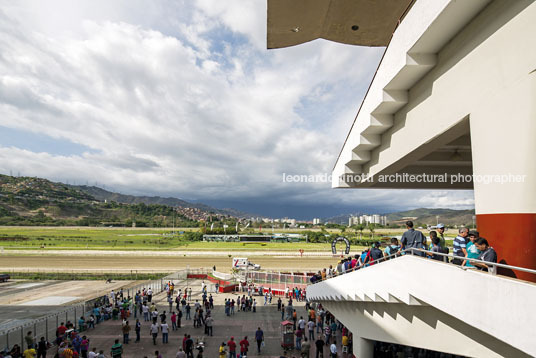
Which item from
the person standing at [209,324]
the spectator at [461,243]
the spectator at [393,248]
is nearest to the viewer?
the spectator at [461,243]

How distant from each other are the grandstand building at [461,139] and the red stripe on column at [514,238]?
2cm

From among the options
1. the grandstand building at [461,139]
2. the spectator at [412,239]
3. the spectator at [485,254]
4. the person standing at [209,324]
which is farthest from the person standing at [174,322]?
the spectator at [485,254]

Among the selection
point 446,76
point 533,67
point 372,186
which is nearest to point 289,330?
point 372,186

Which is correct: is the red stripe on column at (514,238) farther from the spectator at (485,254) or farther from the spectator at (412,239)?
the spectator at (412,239)

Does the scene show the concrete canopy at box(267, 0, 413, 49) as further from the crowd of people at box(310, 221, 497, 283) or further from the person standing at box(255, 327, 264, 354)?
the person standing at box(255, 327, 264, 354)

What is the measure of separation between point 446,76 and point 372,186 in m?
8.77

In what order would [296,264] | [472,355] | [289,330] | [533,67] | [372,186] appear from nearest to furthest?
1. [533,67]
2. [472,355]
3. [289,330]
4. [372,186]
5. [296,264]

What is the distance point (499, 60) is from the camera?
5.23m

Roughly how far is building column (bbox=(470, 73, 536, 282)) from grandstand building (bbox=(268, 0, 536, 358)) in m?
0.02

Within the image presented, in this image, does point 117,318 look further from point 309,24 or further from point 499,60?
point 499,60

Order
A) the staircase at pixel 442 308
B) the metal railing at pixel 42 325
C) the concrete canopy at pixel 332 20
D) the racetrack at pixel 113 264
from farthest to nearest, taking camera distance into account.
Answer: the racetrack at pixel 113 264 < the metal railing at pixel 42 325 < the concrete canopy at pixel 332 20 < the staircase at pixel 442 308

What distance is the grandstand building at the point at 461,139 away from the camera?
15.3 ft

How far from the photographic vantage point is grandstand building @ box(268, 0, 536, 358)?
4.65m

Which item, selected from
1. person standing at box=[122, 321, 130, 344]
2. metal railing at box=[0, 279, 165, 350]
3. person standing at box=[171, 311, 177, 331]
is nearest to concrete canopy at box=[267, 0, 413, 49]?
person standing at box=[122, 321, 130, 344]
